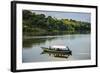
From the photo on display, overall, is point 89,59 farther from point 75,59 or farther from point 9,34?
point 9,34

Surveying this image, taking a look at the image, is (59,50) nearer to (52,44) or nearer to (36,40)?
(52,44)

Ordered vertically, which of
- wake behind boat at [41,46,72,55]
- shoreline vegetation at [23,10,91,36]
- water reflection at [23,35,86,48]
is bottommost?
wake behind boat at [41,46,72,55]

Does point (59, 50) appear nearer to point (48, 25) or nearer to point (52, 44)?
point (52, 44)

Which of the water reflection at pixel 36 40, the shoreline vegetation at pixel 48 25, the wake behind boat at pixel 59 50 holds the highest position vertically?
the shoreline vegetation at pixel 48 25

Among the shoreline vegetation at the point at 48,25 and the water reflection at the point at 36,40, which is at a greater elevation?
the shoreline vegetation at the point at 48,25

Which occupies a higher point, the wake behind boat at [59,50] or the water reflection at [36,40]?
the water reflection at [36,40]

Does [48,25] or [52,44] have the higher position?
[48,25]

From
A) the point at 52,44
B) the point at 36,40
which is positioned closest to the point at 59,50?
the point at 52,44
